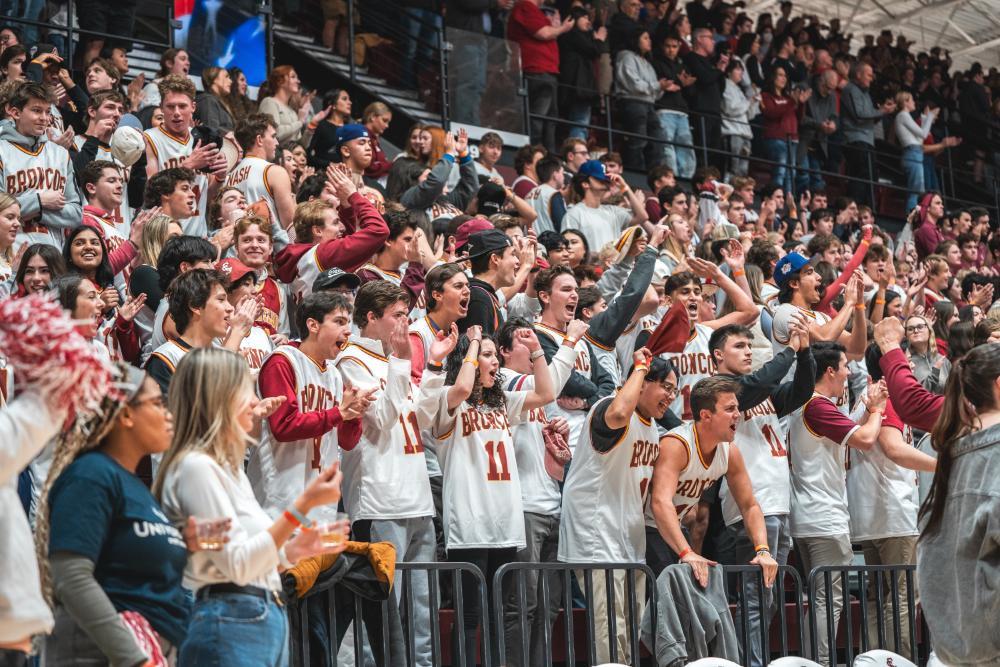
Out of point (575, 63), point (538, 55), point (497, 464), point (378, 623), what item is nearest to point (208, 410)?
point (378, 623)

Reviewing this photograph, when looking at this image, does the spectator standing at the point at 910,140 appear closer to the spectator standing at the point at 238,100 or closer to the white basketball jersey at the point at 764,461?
the spectator standing at the point at 238,100

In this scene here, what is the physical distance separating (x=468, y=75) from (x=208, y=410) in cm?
918

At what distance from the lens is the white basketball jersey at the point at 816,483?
7070 millimetres

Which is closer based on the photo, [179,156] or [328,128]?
[179,156]

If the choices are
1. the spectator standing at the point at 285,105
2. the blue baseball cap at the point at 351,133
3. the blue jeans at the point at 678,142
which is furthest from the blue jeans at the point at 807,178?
the blue baseball cap at the point at 351,133

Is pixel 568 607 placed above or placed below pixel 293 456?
below

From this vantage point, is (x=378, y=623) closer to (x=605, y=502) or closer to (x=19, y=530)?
(x=605, y=502)

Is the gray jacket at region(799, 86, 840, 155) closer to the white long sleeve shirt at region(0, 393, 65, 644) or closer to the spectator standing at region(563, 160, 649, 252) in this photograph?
the spectator standing at region(563, 160, 649, 252)

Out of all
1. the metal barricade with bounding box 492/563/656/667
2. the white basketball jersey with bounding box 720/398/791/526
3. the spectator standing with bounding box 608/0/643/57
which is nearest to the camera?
the metal barricade with bounding box 492/563/656/667

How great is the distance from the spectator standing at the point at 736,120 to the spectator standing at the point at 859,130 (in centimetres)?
202

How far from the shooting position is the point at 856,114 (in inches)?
663

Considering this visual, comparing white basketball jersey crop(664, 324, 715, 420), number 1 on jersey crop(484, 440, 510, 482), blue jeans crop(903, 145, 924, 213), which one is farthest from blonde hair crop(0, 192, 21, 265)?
blue jeans crop(903, 145, 924, 213)

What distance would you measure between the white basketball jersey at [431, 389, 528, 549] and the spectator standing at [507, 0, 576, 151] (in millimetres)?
7606

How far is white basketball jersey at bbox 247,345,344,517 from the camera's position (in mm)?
5215
